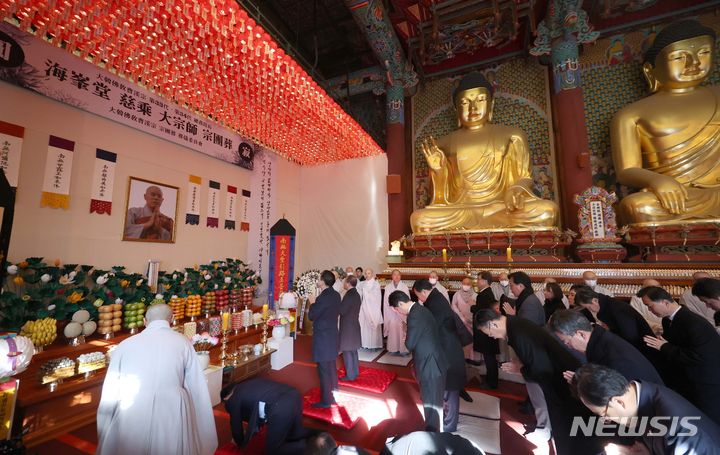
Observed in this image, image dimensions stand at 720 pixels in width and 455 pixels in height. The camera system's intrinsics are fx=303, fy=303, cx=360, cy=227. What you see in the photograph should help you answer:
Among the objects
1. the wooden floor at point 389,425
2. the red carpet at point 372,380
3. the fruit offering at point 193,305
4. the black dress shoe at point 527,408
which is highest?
the fruit offering at point 193,305

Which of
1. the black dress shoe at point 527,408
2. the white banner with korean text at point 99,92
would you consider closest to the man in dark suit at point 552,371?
the black dress shoe at point 527,408

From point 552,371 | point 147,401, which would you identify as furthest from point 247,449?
Answer: point 552,371

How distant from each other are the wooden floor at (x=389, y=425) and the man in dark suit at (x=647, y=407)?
135 centimetres

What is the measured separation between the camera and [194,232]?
19.4ft

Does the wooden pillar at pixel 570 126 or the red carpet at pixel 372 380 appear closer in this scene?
the red carpet at pixel 372 380

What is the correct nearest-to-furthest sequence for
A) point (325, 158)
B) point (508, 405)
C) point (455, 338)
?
1. point (455, 338)
2. point (508, 405)
3. point (325, 158)

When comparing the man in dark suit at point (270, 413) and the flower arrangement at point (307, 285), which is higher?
the flower arrangement at point (307, 285)

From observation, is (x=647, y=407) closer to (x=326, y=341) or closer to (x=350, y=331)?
(x=326, y=341)

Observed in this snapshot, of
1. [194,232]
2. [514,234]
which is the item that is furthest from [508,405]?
[194,232]

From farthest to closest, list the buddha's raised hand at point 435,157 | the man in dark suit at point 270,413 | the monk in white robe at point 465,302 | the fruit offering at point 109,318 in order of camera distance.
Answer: the buddha's raised hand at point 435,157, the monk in white robe at point 465,302, the fruit offering at point 109,318, the man in dark suit at point 270,413

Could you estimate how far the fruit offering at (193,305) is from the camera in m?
4.89

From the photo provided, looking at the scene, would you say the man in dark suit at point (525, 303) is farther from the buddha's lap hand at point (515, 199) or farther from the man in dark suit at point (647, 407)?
the buddha's lap hand at point (515, 199)

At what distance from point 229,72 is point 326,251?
5048mm

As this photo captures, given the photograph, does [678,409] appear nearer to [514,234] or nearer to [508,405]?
[508,405]
